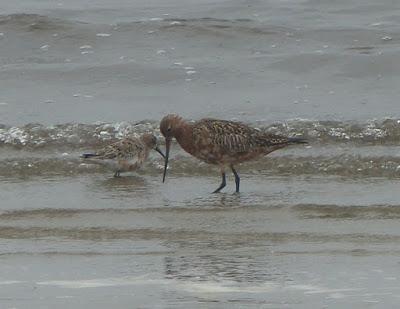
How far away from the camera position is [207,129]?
11.0 m

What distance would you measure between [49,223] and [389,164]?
3.42 meters

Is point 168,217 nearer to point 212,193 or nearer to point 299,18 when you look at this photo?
point 212,193

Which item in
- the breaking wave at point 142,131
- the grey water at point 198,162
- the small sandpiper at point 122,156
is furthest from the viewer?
the breaking wave at point 142,131

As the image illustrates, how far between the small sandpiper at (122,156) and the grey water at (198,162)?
0.16 m

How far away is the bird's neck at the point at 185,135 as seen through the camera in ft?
Result: 35.9

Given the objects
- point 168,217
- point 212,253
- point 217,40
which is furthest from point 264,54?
point 212,253

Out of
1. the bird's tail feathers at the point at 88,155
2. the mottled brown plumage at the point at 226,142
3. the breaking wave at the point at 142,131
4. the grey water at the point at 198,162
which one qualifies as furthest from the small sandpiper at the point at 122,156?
the breaking wave at the point at 142,131

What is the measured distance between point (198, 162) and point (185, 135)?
766mm

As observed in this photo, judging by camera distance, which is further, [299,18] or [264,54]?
[299,18]

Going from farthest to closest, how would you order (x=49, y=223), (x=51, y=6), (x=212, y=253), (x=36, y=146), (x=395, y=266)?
(x=51, y=6)
(x=36, y=146)
(x=49, y=223)
(x=212, y=253)
(x=395, y=266)

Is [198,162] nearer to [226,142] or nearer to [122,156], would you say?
[122,156]

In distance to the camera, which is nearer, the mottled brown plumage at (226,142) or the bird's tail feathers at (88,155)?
the mottled brown plumage at (226,142)

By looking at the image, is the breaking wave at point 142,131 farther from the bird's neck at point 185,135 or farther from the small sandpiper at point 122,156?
the bird's neck at point 185,135

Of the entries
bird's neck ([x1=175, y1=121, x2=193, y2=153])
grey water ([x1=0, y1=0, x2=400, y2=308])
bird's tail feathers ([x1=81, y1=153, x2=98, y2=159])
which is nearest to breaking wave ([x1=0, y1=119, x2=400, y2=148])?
grey water ([x1=0, y1=0, x2=400, y2=308])
